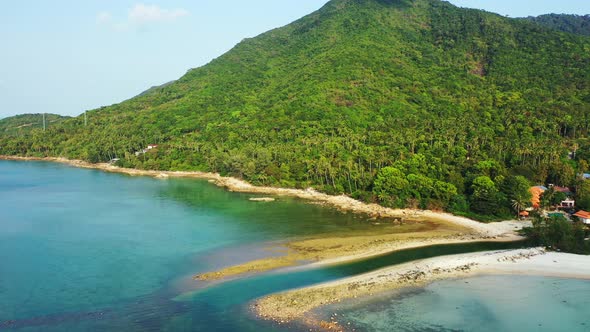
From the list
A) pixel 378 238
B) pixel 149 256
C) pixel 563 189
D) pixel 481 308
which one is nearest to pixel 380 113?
pixel 563 189

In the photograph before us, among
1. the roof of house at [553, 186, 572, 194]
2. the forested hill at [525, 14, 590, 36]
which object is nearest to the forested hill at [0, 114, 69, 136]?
the roof of house at [553, 186, 572, 194]

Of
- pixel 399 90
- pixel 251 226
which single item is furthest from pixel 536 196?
pixel 399 90

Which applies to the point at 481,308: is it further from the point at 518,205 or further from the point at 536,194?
the point at 536,194

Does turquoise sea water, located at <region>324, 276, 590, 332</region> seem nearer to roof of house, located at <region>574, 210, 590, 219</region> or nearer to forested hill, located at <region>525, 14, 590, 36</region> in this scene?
roof of house, located at <region>574, 210, 590, 219</region>

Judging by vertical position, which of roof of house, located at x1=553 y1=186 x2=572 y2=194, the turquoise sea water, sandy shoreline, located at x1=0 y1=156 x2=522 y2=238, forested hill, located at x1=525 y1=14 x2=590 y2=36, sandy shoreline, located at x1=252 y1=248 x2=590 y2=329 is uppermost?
forested hill, located at x1=525 y1=14 x2=590 y2=36

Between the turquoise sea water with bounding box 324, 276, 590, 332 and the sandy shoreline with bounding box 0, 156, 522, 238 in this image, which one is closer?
the turquoise sea water with bounding box 324, 276, 590, 332
